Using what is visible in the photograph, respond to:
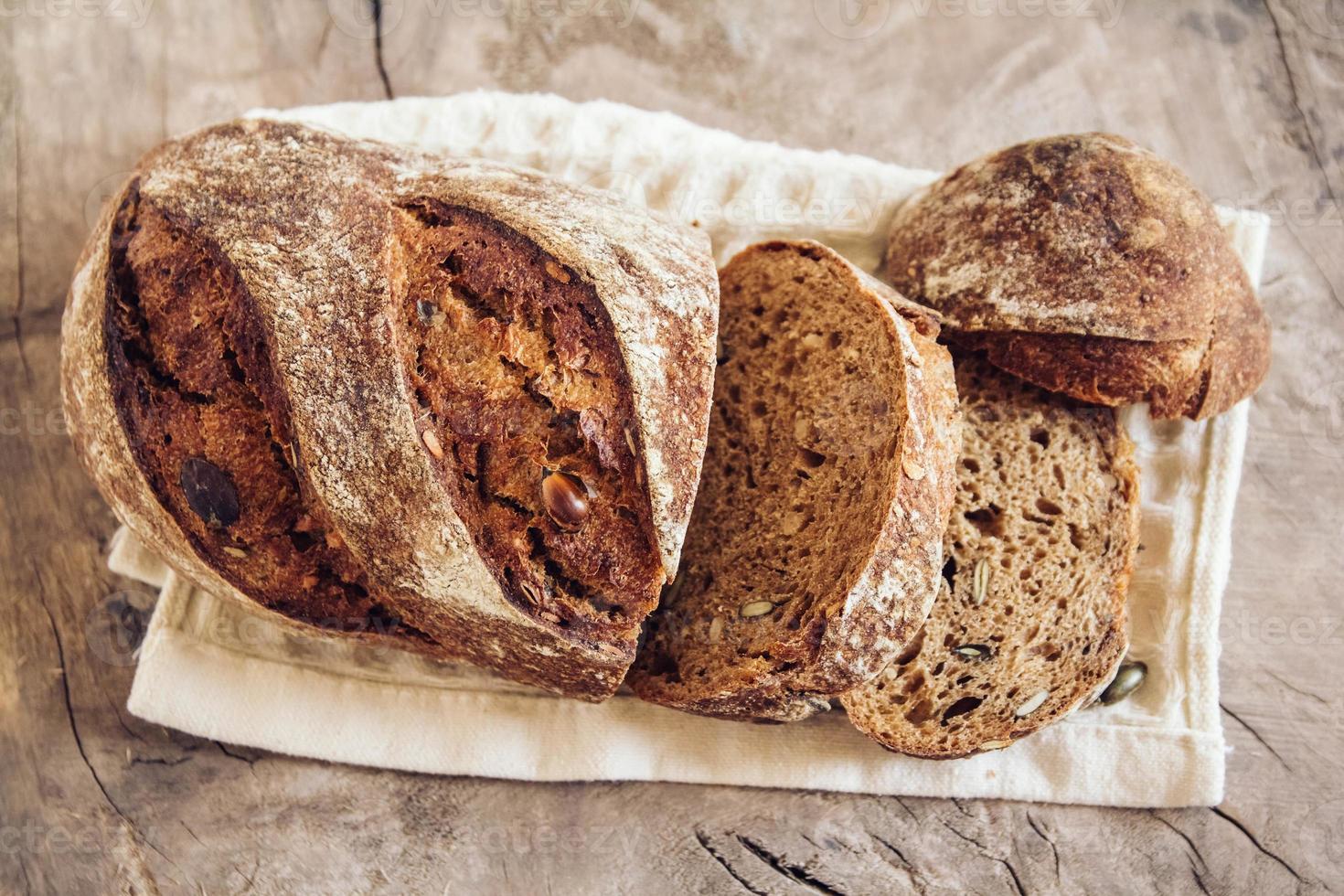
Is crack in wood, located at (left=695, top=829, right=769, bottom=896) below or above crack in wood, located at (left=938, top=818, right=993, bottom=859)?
below

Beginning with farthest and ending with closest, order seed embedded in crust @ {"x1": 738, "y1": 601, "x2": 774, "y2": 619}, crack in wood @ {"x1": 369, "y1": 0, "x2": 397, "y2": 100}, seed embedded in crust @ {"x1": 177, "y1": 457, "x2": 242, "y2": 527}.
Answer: crack in wood @ {"x1": 369, "y1": 0, "x2": 397, "y2": 100}
seed embedded in crust @ {"x1": 738, "y1": 601, "x2": 774, "y2": 619}
seed embedded in crust @ {"x1": 177, "y1": 457, "x2": 242, "y2": 527}

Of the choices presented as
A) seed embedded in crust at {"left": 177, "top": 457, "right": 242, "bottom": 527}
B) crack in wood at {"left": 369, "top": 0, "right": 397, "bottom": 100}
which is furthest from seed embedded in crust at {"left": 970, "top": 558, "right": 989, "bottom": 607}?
crack in wood at {"left": 369, "top": 0, "right": 397, "bottom": 100}

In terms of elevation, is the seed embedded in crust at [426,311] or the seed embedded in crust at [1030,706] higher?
the seed embedded in crust at [426,311]

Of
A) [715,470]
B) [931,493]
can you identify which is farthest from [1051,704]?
[715,470]

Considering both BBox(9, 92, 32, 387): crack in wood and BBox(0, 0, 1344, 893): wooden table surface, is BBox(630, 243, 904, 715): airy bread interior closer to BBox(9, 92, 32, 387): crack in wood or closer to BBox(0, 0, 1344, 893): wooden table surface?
BBox(0, 0, 1344, 893): wooden table surface

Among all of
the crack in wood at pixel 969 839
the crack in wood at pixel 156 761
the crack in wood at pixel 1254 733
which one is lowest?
the crack in wood at pixel 156 761

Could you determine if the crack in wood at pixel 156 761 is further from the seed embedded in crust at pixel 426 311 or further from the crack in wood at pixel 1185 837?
the crack in wood at pixel 1185 837

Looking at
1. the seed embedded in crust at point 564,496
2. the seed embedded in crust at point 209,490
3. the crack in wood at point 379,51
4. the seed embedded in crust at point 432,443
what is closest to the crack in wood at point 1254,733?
the seed embedded in crust at point 564,496
